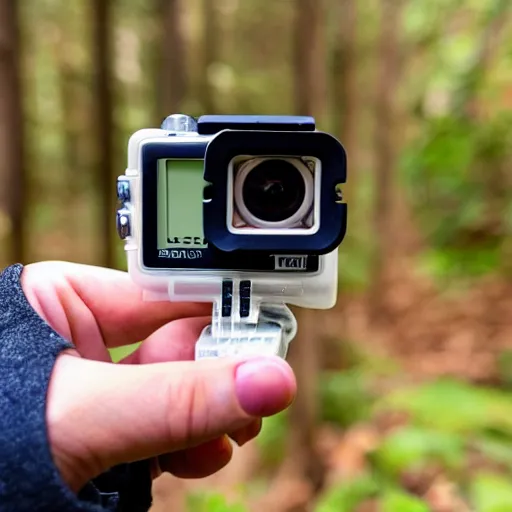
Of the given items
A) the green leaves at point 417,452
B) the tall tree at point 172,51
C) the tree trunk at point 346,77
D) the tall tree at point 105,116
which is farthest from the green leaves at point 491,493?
the tree trunk at point 346,77

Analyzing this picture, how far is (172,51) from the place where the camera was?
14.5ft

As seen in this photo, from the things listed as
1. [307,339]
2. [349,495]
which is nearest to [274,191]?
[349,495]

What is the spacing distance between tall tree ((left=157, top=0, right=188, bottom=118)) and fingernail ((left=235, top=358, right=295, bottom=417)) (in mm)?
3443

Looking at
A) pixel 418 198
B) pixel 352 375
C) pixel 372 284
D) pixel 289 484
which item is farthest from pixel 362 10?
pixel 289 484

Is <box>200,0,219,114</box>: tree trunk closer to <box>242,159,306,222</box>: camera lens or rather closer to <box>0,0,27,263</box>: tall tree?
<box>0,0,27,263</box>: tall tree

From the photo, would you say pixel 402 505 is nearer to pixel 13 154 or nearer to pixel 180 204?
pixel 180 204

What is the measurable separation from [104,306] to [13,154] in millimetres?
2396

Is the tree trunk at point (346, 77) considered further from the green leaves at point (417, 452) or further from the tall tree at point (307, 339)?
the green leaves at point (417, 452)

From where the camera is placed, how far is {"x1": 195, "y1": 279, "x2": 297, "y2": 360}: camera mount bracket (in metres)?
0.92

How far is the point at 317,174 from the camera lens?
0.92 meters

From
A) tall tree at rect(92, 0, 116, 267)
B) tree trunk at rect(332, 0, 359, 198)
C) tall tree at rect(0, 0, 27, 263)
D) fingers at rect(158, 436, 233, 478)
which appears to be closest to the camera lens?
fingers at rect(158, 436, 233, 478)

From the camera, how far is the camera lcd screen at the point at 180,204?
38.3 inches

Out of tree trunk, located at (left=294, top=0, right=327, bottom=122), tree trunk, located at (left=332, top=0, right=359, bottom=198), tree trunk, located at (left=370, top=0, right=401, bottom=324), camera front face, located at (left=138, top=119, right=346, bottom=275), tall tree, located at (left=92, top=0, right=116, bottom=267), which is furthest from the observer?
tree trunk, located at (left=370, top=0, right=401, bottom=324)

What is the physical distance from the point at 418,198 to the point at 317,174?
6.41 metres
